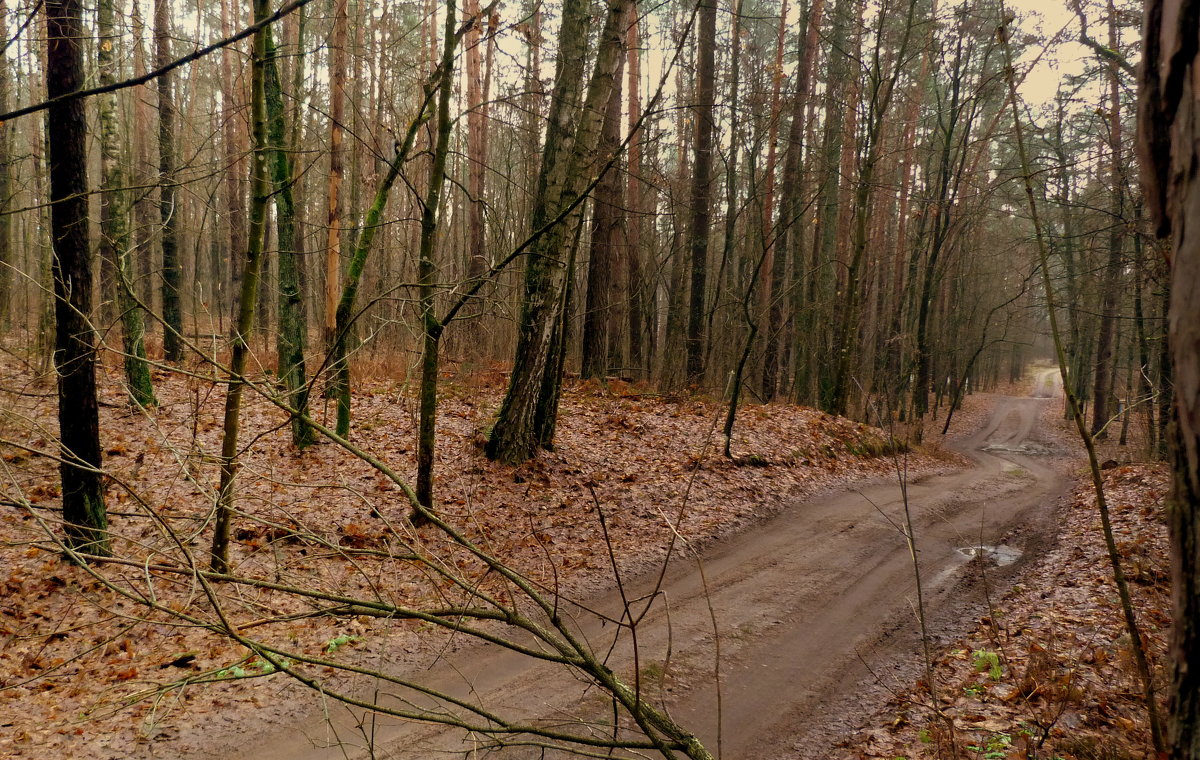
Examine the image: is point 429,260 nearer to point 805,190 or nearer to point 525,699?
point 525,699

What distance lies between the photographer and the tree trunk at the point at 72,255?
5406 mm

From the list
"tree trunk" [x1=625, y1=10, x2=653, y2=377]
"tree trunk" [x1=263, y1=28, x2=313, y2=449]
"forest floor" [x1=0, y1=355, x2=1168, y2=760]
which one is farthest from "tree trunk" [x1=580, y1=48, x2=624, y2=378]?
"tree trunk" [x1=263, y1=28, x2=313, y2=449]

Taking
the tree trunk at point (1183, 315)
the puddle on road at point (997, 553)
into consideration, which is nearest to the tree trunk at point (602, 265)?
the puddle on road at point (997, 553)

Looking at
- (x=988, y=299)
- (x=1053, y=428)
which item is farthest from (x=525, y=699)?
(x=988, y=299)

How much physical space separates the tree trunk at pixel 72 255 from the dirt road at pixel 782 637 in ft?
9.95

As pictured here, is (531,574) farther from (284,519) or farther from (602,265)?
(602,265)

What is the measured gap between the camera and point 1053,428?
2681 centimetres

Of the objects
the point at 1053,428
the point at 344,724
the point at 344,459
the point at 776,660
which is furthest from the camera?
the point at 1053,428

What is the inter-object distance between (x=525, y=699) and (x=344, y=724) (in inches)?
48.6

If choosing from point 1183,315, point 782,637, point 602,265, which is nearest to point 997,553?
point 782,637

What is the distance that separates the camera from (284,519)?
5.95 meters

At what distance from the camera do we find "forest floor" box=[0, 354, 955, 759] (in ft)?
13.2

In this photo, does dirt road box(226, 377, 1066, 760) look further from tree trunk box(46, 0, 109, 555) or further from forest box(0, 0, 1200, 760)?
tree trunk box(46, 0, 109, 555)

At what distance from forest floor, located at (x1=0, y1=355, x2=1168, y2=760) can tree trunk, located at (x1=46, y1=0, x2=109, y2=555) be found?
452 mm
